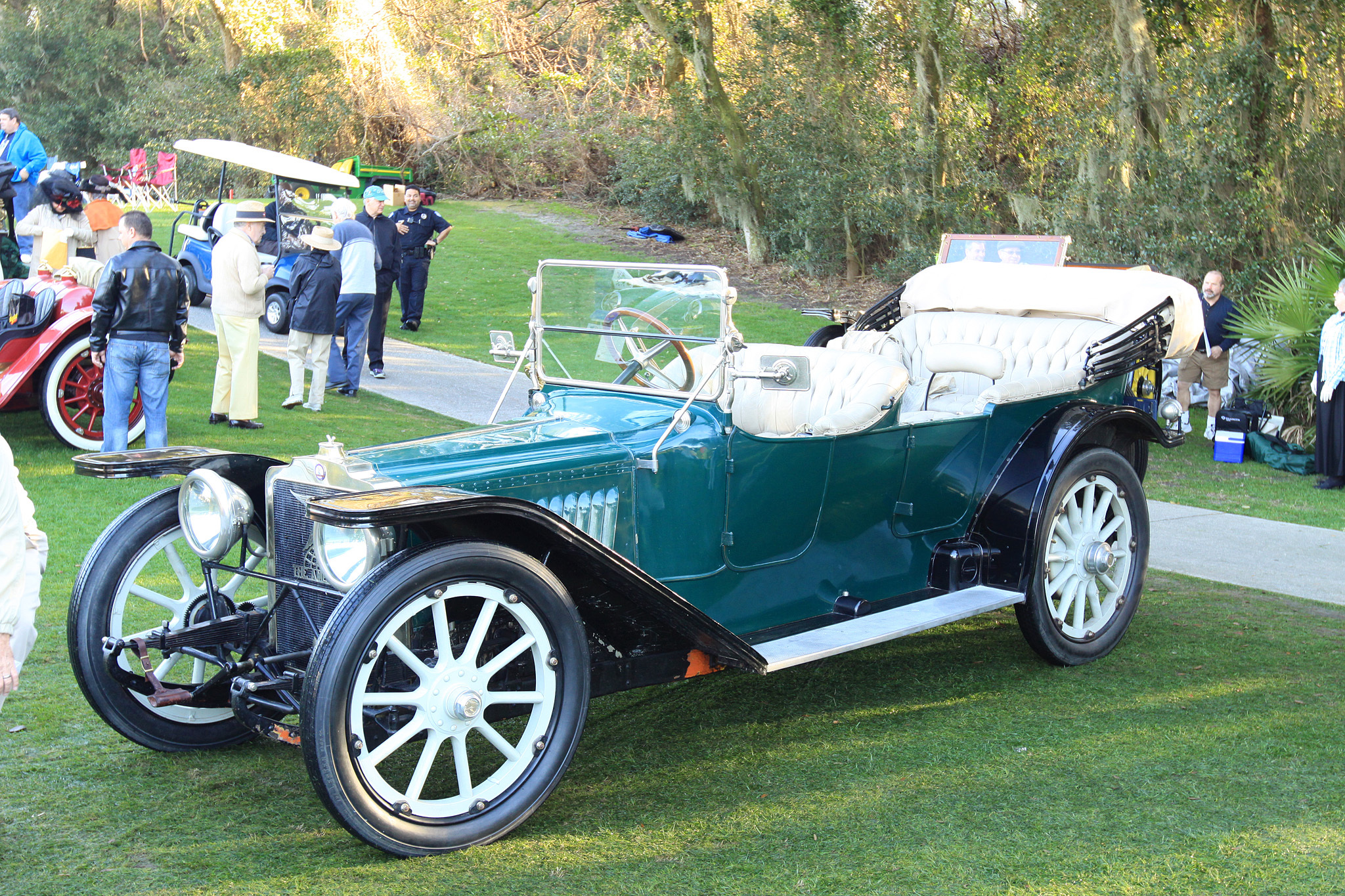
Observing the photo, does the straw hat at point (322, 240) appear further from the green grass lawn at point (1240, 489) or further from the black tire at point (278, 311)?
the green grass lawn at point (1240, 489)

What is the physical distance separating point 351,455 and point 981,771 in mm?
2373

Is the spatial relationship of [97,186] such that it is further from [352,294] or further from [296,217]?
[352,294]

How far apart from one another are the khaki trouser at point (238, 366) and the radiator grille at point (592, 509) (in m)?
6.58

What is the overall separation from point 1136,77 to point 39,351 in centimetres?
1180

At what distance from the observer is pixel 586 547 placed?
3.39 metres

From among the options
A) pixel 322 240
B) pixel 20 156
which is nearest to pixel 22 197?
pixel 20 156

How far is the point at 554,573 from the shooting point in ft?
12.3

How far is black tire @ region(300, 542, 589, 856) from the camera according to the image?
304 centimetres

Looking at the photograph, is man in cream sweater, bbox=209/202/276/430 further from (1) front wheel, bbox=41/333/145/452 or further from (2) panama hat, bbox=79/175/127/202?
(2) panama hat, bbox=79/175/127/202

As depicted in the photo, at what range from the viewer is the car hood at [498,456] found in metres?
3.62

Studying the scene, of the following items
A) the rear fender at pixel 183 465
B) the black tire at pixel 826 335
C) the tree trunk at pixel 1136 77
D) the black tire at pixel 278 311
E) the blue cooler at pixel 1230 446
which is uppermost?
the tree trunk at pixel 1136 77

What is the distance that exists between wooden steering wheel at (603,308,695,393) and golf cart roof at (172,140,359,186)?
9.43 meters

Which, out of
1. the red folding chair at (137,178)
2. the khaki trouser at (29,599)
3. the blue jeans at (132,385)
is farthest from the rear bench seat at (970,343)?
the red folding chair at (137,178)

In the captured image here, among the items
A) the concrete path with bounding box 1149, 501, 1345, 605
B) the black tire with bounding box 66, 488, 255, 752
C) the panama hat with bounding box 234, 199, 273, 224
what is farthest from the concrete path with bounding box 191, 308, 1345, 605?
the black tire with bounding box 66, 488, 255, 752
